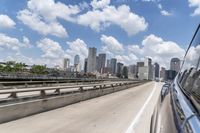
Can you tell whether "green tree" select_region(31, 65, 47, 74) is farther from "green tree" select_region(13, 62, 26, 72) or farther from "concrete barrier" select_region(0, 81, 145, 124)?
"concrete barrier" select_region(0, 81, 145, 124)

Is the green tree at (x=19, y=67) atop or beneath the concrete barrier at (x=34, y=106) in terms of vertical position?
atop

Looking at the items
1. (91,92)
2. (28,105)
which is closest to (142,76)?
(91,92)

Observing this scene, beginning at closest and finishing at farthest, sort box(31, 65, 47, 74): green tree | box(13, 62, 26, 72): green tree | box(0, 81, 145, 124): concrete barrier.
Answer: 1. box(0, 81, 145, 124): concrete barrier
2. box(13, 62, 26, 72): green tree
3. box(31, 65, 47, 74): green tree

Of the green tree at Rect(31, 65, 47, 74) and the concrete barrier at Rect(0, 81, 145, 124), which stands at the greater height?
the green tree at Rect(31, 65, 47, 74)

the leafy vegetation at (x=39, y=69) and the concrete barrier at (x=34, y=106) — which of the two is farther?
the leafy vegetation at (x=39, y=69)

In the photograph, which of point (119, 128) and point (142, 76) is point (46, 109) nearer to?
point (119, 128)

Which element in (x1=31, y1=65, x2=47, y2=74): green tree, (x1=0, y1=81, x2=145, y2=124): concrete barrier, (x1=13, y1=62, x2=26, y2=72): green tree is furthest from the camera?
(x1=31, y1=65, x2=47, y2=74): green tree

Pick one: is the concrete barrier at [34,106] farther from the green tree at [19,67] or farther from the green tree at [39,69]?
the green tree at [39,69]

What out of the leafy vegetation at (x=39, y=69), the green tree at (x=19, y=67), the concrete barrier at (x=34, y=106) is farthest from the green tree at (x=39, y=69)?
the concrete barrier at (x=34, y=106)

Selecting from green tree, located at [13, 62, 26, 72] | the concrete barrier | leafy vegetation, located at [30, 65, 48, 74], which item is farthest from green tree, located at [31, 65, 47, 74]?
the concrete barrier

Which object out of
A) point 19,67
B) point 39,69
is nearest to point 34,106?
point 19,67

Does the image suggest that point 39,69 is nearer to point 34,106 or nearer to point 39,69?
point 39,69

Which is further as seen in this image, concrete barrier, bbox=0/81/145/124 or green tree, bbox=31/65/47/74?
green tree, bbox=31/65/47/74

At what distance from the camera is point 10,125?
32.1 ft
